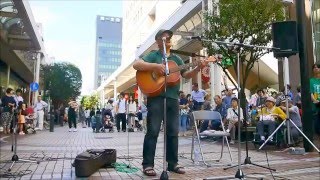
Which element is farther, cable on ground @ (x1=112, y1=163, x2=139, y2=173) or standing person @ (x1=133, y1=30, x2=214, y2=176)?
cable on ground @ (x1=112, y1=163, x2=139, y2=173)

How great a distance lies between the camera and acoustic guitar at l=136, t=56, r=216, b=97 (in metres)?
4.97

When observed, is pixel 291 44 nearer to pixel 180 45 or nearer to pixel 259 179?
pixel 259 179

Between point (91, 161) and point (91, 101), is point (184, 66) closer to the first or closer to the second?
point (91, 161)

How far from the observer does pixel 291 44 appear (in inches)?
271

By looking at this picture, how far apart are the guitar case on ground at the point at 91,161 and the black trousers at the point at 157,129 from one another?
77cm

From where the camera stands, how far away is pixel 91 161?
5133 mm

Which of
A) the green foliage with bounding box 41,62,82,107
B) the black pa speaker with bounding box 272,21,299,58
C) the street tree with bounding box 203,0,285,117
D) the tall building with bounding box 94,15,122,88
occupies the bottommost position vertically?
the black pa speaker with bounding box 272,21,299,58

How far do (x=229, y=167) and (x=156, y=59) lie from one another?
206 cm

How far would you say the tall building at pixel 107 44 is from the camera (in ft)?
612

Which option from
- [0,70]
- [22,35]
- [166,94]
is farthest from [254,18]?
[0,70]

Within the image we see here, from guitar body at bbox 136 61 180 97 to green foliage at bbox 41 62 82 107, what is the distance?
32206 mm

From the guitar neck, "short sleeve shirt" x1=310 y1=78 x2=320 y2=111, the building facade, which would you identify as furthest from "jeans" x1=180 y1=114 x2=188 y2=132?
the guitar neck

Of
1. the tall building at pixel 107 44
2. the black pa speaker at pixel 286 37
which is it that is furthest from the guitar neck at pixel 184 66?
the tall building at pixel 107 44

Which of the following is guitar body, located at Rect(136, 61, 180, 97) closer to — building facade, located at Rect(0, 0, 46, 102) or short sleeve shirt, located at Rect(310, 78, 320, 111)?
short sleeve shirt, located at Rect(310, 78, 320, 111)
